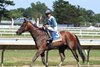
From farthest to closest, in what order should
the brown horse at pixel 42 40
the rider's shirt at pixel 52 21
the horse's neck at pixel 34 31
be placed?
the rider's shirt at pixel 52 21, the horse's neck at pixel 34 31, the brown horse at pixel 42 40

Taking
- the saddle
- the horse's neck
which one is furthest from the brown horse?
the saddle

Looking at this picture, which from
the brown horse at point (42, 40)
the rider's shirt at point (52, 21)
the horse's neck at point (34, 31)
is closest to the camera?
the brown horse at point (42, 40)

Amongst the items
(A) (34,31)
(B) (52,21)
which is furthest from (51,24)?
(A) (34,31)

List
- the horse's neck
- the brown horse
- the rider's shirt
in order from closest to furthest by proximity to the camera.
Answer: the brown horse
the horse's neck
the rider's shirt

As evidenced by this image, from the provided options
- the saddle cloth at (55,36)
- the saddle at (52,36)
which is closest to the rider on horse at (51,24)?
the saddle at (52,36)

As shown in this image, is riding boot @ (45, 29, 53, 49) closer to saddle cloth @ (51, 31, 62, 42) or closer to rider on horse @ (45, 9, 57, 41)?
rider on horse @ (45, 9, 57, 41)

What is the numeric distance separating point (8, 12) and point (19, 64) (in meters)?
66.0

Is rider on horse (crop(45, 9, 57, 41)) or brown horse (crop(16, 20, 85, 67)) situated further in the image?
rider on horse (crop(45, 9, 57, 41))

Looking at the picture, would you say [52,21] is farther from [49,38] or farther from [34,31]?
[34,31]

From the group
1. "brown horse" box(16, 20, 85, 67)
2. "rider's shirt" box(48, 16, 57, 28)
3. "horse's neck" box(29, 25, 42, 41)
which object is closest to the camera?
"brown horse" box(16, 20, 85, 67)

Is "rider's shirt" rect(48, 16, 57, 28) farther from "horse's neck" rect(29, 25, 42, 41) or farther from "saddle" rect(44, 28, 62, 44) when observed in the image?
"horse's neck" rect(29, 25, 42, 41)

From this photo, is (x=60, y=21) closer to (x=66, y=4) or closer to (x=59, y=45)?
(x=66, y=4)

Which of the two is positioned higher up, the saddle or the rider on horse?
the rider on horse

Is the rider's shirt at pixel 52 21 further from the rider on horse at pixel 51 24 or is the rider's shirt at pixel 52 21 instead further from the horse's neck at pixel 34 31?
the horse's neck at pixel 34 31
